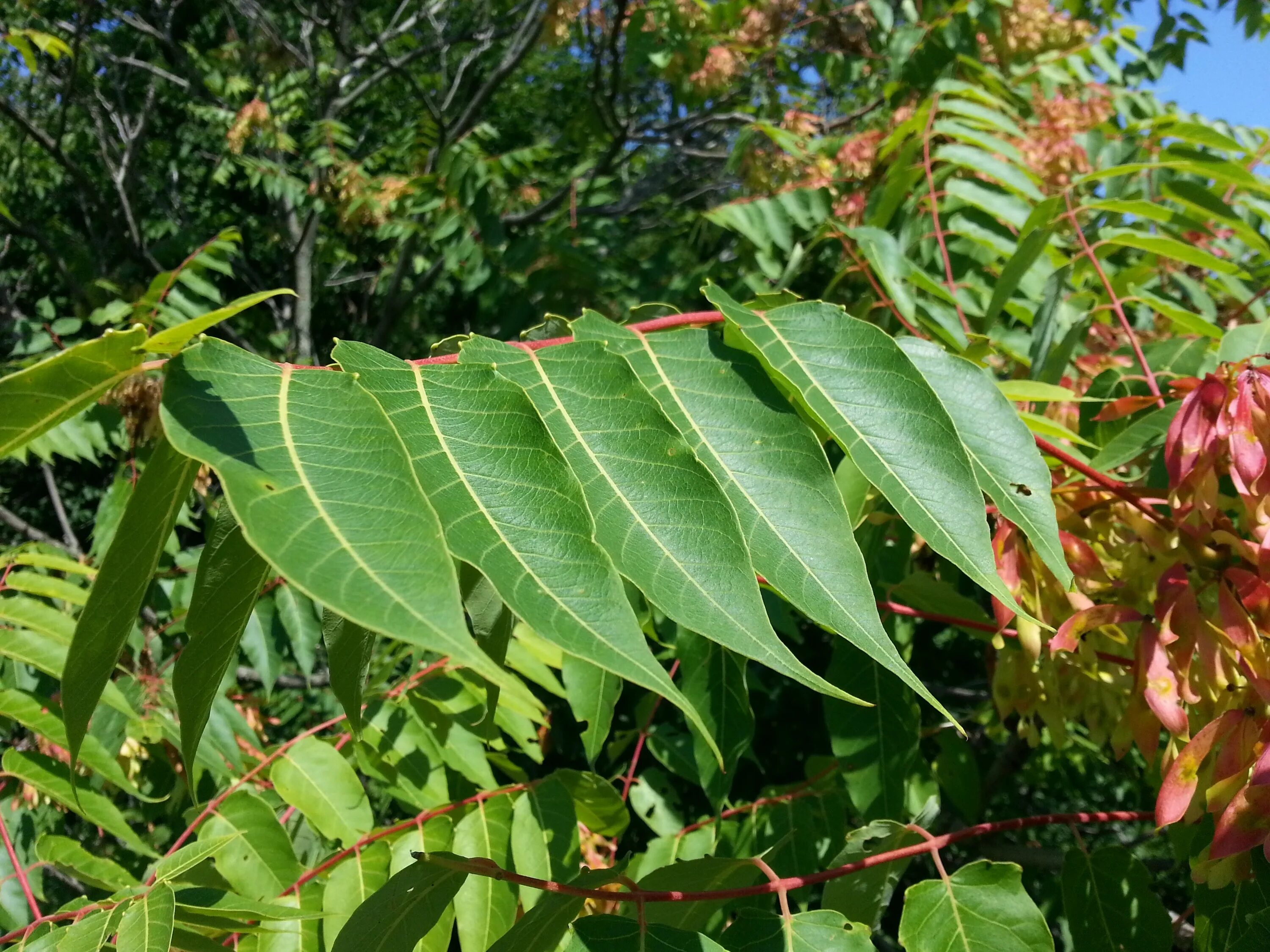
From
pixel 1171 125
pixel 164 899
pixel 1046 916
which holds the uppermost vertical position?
pixel 1171 125

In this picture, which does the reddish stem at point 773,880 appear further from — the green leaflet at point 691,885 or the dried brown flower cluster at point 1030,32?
the dried brown flower cluster at point 1030,32

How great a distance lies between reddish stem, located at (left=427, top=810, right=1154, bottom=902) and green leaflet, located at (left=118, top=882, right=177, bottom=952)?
25cm

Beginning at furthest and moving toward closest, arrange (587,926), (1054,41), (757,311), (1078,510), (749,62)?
(749,62) < (1054,41) < (1078,510) < (757,311) < (587,926)

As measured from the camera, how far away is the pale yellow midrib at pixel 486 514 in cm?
51

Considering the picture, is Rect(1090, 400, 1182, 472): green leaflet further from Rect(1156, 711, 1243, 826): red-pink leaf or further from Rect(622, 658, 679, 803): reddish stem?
Rect(622, 658, 679, 803): reddish stem

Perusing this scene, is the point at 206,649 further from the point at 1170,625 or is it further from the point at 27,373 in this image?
the point at 1170,625

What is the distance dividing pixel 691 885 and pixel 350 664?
542 millimetres

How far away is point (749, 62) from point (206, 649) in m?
5.89

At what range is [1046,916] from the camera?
8.32 feet

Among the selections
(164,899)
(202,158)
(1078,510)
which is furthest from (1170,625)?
(202,158)

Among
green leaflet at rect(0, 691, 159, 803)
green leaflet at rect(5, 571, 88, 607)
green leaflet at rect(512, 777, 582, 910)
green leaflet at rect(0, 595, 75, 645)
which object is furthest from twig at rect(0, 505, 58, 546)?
green leaflet at rect(512, 777, 582, 910)

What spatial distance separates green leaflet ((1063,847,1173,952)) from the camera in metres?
1.11

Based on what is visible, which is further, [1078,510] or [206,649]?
[1078,510]

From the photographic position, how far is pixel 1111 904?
1127mm
